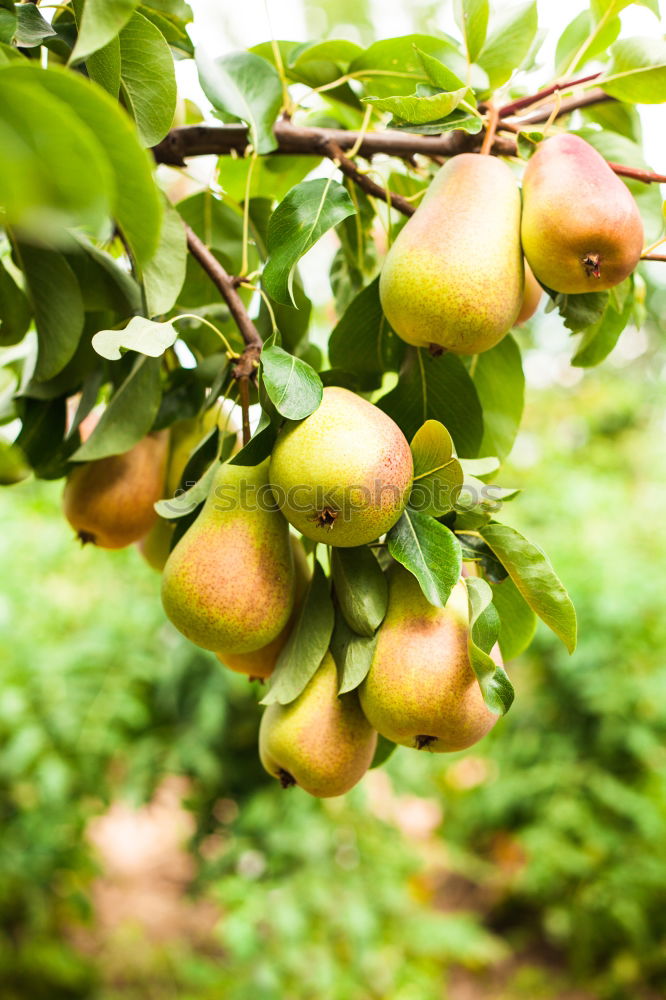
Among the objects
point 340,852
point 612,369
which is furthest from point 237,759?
point 612,369

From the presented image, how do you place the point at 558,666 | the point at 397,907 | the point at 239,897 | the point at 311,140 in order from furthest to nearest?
the point at 558,666 → the point at 397,907 → the point at 239,897 → the point at 311,140

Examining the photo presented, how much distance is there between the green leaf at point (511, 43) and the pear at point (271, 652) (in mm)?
391

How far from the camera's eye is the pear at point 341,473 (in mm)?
462

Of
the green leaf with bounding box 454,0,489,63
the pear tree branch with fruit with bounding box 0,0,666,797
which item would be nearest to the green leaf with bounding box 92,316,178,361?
the pear tree branch with fruit with bounding box 0,0,666,797

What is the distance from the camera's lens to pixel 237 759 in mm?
1695

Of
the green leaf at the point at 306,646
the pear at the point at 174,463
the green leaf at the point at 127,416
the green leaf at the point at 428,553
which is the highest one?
the green leaf at the point at 428,553

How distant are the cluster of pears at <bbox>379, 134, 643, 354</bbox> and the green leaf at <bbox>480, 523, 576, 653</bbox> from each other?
5.0 inches

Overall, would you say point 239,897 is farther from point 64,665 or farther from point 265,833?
point 64,665

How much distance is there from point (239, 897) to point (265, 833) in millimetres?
140

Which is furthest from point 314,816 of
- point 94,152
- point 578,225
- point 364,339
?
point 94,152

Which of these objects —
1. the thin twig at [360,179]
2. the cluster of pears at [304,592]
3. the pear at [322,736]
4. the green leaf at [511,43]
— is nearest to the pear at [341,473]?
the cluster of pears at [304,592]

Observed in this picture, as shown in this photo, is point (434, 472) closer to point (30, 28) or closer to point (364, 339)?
point (364, 339)

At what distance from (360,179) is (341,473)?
0.28m

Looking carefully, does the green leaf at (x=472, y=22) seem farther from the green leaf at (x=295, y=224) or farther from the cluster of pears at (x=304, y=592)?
the cluster of pears at (x=304, y=592)
